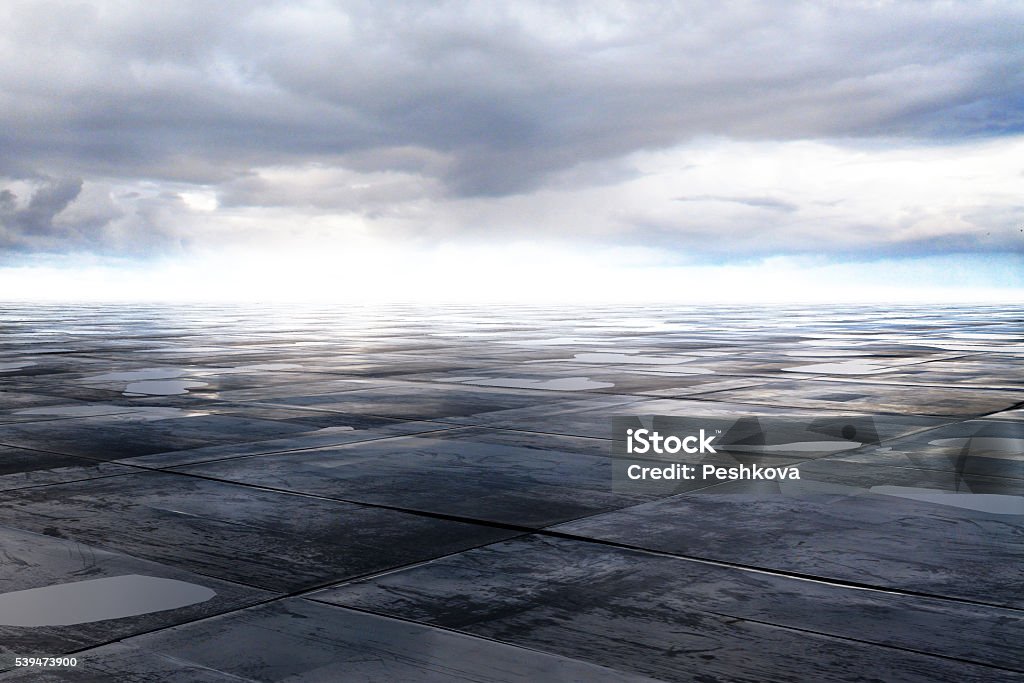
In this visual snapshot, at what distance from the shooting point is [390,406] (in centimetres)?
1295

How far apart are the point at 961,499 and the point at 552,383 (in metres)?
8.94

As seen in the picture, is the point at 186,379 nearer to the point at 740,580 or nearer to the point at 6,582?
the point at 6,582

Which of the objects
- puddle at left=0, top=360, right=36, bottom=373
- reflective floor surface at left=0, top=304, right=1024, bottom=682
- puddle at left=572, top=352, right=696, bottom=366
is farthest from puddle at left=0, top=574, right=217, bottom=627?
puddle at left=572, top=352, right=696, bottom=366

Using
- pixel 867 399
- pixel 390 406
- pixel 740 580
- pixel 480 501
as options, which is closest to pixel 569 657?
pixel 740 580

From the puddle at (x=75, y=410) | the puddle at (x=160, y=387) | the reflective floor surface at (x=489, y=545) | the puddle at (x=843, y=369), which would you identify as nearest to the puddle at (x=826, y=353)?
the puddle at (x=843, y=369)

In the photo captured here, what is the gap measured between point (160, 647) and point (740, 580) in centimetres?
288

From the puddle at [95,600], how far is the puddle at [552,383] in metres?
10.1

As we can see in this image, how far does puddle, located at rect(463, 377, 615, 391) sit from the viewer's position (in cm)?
1519

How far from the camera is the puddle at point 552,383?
15186 mm

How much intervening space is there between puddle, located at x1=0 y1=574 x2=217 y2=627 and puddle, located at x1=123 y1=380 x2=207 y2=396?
9.61 m

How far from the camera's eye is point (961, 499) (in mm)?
7270

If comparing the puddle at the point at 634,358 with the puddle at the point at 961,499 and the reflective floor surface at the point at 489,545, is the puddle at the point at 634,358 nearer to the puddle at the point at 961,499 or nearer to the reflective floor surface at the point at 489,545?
the reflective floor surface at the point at 489,545

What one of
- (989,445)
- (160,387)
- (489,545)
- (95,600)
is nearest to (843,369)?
(989,445)

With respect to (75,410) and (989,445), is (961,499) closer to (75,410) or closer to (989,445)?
(989,445)
